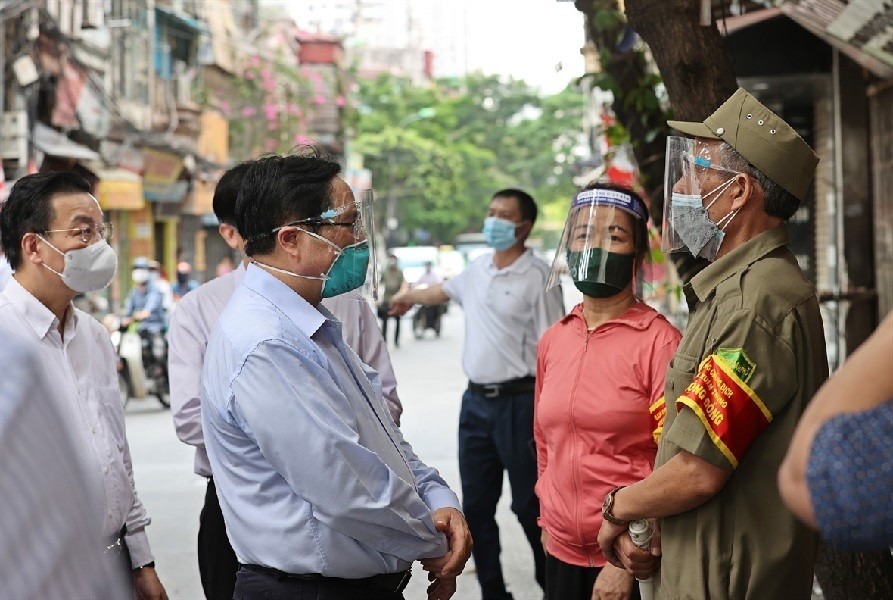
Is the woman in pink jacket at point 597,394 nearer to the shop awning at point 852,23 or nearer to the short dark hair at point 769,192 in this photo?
the short dark hair at point 769,192

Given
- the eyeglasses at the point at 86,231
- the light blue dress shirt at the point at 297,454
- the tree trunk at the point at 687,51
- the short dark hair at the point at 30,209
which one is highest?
the tree trunk at the point at 687,51

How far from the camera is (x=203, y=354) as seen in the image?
425cm

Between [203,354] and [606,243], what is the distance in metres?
1.50

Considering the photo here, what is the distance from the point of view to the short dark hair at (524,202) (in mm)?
6422

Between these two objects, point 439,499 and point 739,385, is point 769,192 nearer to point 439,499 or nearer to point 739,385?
point 739,385

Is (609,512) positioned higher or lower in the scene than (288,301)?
lower

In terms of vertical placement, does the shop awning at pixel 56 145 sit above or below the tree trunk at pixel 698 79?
above

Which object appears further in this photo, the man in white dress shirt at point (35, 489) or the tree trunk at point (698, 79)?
the tree trunk at point (698, 79)

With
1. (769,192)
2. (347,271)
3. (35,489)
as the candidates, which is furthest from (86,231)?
(35,489)

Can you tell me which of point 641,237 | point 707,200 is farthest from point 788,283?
point 641,237

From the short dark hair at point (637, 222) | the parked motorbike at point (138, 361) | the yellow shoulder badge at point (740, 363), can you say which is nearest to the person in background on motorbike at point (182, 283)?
the parked motorbike at point (138, 361)

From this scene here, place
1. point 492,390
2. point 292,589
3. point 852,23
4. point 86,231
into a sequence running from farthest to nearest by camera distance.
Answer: point 852,23 → point 492,390 → point 86,231 → point 292,589

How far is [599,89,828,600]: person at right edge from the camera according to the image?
2576mm

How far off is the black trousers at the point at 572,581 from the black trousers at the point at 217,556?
1.07 meters
